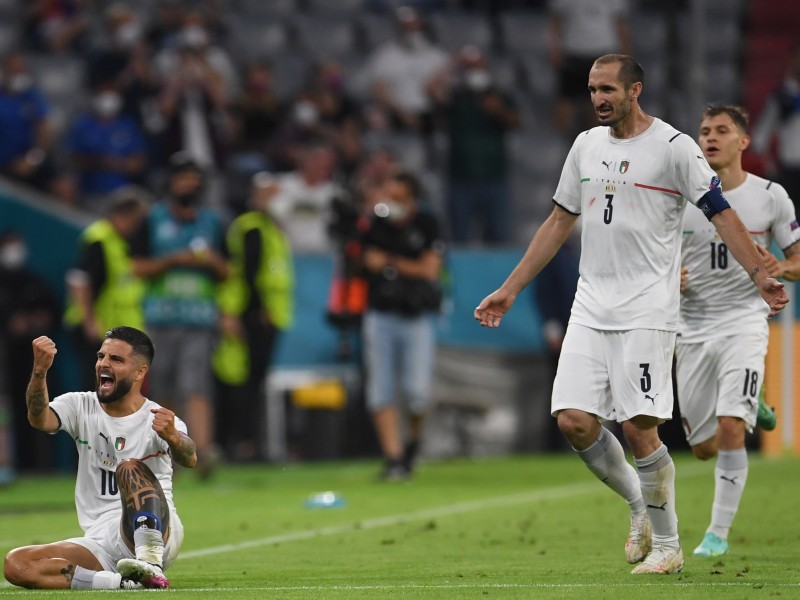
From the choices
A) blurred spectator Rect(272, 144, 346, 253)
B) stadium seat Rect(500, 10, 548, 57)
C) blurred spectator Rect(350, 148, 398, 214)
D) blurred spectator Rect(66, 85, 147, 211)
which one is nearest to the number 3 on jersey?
blurred spectator Rect(350, 148, 398, 214)

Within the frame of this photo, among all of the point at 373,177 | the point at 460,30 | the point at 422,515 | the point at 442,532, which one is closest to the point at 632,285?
the point at 442,532

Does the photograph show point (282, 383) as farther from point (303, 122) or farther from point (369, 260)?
point (303, 122)

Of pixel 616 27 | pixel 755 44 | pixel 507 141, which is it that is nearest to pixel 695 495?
pixel 507 141

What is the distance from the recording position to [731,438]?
938 cm

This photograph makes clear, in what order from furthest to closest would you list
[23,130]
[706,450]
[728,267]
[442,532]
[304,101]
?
[304,101] < [23,130] < [442,532] < [706,450] < [728,267]

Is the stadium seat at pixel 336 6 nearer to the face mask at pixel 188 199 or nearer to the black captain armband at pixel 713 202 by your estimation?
the face mask at pixel 188 199

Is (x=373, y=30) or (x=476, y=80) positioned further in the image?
(x=373, y=30)

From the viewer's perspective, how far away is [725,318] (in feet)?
31.4

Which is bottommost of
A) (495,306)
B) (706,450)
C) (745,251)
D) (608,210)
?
(706,450)

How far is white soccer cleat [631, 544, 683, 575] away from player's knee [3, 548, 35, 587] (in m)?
2.74

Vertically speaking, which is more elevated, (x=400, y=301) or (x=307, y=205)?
(x=307, y=205)

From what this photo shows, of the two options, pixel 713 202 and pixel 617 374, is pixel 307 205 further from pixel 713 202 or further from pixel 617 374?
pixel 713 202

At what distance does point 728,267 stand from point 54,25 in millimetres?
13909

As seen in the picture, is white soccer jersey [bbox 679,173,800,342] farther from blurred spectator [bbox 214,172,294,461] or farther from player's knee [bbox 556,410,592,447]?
blurred spectator [bbox 214,172,294,461]
